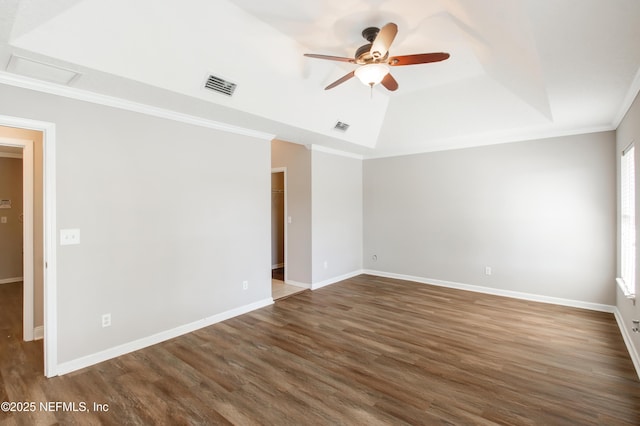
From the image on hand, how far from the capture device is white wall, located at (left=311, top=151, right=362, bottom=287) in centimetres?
536

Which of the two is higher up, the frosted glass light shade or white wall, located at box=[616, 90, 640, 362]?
the frosted glass light shade

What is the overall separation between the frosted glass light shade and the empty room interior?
0.07 feet

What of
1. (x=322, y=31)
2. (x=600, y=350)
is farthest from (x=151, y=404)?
(x=600, y=350)

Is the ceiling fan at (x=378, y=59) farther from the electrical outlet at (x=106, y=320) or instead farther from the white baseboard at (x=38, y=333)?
the white baseboard at (x=38, y=333)

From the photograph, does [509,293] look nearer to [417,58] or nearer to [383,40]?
[417,58]

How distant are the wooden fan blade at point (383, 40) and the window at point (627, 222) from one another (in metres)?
2.83

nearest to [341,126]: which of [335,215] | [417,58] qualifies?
[335,215]

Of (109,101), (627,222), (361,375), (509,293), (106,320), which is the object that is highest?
(109,101)

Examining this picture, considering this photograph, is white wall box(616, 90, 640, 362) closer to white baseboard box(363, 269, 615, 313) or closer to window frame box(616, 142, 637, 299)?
window frame box(616, 142, 637, 299)

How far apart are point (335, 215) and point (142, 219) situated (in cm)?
340

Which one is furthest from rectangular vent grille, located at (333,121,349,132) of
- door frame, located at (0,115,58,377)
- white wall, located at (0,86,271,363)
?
door frame, located at (0,115,58,377)

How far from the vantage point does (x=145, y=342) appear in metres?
3.20

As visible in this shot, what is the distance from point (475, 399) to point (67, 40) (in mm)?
3969

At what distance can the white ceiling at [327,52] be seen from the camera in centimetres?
197
